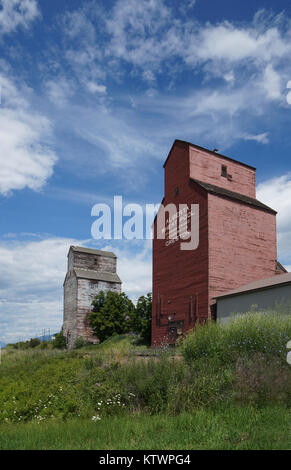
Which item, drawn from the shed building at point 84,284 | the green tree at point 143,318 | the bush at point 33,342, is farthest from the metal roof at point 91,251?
the green tree at point 143,318

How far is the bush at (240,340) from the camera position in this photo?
35.7 feet

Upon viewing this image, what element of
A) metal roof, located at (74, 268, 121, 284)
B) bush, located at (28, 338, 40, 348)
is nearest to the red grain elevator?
metal roof, located at (74, 268, 121, 284)

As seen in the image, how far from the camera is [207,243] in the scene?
2331cm

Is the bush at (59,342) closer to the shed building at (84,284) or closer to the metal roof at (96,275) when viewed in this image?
the shed building at (84,284)

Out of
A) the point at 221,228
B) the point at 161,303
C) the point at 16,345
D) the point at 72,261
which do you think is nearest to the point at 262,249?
the point at 221,228

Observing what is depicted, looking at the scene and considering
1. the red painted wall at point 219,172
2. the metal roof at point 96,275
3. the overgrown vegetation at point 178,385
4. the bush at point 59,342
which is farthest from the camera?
the metal roof at point 96,275

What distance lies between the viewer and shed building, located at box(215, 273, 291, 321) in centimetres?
1864

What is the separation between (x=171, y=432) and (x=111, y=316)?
1270 inches

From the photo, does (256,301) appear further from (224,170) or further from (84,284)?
(84,284)

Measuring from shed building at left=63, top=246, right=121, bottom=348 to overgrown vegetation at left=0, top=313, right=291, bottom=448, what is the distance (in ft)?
91.0

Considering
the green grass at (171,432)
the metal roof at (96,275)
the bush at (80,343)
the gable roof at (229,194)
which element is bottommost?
the bush at (80,343)

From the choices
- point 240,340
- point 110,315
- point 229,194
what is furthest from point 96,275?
point 240,340

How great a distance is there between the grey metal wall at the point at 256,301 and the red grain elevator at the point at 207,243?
40.4 inches
